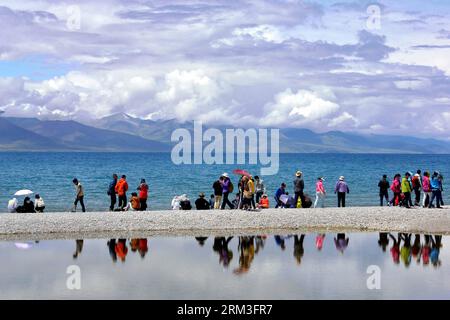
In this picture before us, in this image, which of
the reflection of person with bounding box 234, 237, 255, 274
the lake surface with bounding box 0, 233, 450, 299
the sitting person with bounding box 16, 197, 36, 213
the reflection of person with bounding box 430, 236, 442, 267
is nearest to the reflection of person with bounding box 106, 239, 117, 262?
the lake surface with bounding box 0, 233, 450, 299

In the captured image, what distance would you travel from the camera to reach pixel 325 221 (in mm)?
33438

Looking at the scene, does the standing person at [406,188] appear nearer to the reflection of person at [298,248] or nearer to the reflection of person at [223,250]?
the reflection of person at [298,248]

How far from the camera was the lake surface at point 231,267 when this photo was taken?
19.2 m

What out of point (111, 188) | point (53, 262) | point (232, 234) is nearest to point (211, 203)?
point (111, 188)

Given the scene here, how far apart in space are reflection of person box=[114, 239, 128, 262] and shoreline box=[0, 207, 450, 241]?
1734 millimetres

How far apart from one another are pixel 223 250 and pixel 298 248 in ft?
9.19

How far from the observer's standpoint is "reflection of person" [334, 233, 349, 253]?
2688 centimetres

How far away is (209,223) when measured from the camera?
32.6m

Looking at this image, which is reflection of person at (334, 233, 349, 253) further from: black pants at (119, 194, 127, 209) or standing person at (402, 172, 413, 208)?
black pants at (119, 194, 127, 209)

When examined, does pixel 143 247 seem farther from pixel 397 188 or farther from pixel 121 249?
pixel 397 188

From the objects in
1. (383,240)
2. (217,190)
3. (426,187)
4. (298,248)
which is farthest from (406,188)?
(298,248)

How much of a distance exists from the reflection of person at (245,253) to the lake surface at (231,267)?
0.03 m

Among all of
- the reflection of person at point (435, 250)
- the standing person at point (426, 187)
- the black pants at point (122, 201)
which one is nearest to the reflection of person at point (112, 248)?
the black pants at point (122, 201)
